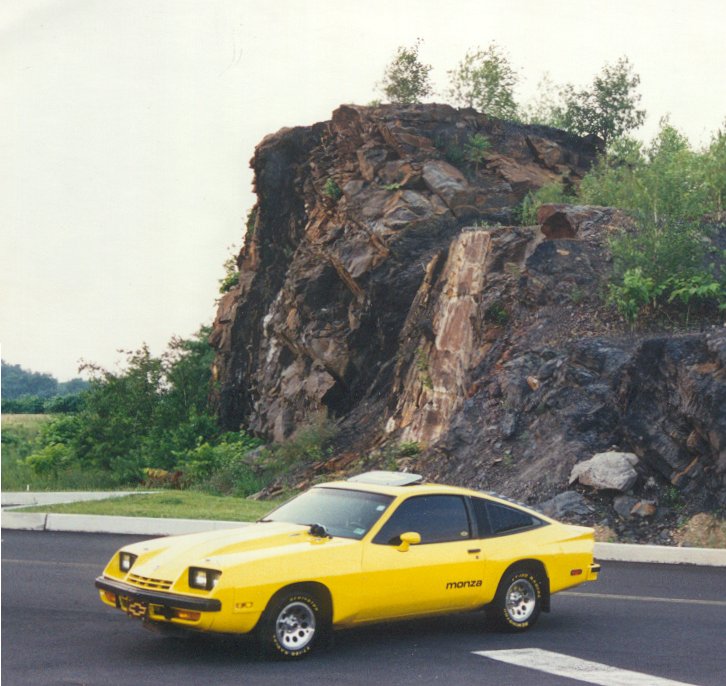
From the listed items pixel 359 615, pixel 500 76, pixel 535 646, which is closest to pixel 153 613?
pixel 359 615

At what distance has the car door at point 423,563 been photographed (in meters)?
8.75

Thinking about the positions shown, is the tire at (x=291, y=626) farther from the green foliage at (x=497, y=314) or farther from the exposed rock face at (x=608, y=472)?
the green foliage at (x=497, y=314)

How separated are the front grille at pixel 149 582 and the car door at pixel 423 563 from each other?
5.13 ft

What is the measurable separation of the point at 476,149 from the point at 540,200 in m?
3.38

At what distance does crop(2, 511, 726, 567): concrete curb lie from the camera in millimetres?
15609

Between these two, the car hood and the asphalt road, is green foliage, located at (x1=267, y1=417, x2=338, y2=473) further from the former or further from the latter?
the car hood

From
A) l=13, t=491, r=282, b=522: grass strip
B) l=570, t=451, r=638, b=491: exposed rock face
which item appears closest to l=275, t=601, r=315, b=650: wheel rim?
l=13, t=491, r=282, b=522: grass strip

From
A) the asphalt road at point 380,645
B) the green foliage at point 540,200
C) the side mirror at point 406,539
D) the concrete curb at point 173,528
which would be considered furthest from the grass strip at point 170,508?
the green foliage at point 540,200

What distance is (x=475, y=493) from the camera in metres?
9.91

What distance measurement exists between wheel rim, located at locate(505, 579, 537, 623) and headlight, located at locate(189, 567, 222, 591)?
297 cm

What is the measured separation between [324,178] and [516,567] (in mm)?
25945

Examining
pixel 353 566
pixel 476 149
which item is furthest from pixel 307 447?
pixel 353 566

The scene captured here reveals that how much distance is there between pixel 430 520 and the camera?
30.9 ft

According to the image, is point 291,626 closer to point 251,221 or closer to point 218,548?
point 218,548
